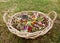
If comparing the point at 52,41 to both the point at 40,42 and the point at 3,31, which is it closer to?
the point at 40,42

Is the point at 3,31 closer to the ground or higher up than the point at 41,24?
closer to the ground

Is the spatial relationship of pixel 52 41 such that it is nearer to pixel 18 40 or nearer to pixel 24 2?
pixel 18 40

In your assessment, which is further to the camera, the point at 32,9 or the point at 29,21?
the point at 32,9

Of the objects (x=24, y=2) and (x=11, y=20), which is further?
(x=24, y=2)

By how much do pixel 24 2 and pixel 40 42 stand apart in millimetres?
931

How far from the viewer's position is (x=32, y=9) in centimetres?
275

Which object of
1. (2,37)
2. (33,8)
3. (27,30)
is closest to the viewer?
(27,30)

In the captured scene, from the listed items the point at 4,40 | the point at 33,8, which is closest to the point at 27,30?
the point at 4,40

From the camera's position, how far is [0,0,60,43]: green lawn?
7.23 feet

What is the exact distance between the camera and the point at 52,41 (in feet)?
7.18

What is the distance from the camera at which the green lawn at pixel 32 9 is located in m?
2.20

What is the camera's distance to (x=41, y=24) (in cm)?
223

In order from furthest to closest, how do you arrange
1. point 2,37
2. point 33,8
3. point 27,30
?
point 33,8 < point 2,37 < point 27,30

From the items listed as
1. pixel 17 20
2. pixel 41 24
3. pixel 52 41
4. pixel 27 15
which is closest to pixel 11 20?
pixel 17 20
